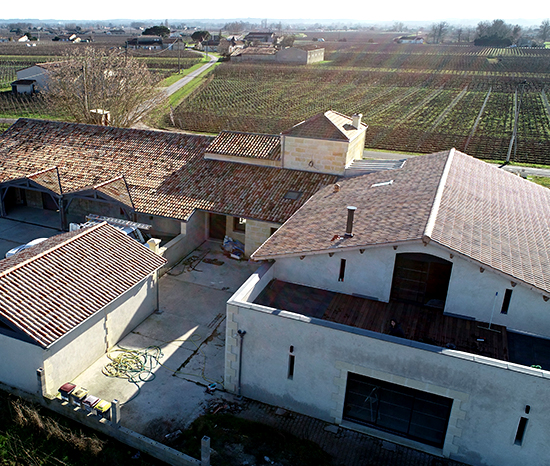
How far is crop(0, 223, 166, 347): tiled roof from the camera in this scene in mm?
15828

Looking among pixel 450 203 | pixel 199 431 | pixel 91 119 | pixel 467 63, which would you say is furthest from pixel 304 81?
pixel 199 431

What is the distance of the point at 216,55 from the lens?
13900 cm

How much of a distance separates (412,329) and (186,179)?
696 inches

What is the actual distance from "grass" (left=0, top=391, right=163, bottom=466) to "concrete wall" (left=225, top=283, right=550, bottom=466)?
433 cm

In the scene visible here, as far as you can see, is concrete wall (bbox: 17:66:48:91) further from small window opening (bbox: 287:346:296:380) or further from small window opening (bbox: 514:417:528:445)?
small window opening (bbox: 514:417:528:445)

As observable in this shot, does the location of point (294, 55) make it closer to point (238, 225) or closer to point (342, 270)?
point (238, 225)

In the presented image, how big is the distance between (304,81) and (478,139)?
4893 centimetres

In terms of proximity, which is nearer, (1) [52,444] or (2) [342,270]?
(1) [52,444]

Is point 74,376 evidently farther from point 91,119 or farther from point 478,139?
point 478,139

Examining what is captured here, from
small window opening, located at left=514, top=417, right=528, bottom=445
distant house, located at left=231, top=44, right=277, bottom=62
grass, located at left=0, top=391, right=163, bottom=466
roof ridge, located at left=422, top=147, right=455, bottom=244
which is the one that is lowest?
grass, located at left=0, top=391, right=163, bottom=466

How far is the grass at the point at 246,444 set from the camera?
14.2 metres

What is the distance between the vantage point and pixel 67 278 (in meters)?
17.9

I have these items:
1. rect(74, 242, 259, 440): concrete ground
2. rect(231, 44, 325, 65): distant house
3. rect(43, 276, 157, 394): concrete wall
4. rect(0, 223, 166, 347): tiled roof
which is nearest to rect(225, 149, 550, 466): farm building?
rect(74, 242, 259, 440): concrete ground

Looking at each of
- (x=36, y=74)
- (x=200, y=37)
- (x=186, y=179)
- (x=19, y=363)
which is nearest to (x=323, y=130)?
(x=186, y=179)
